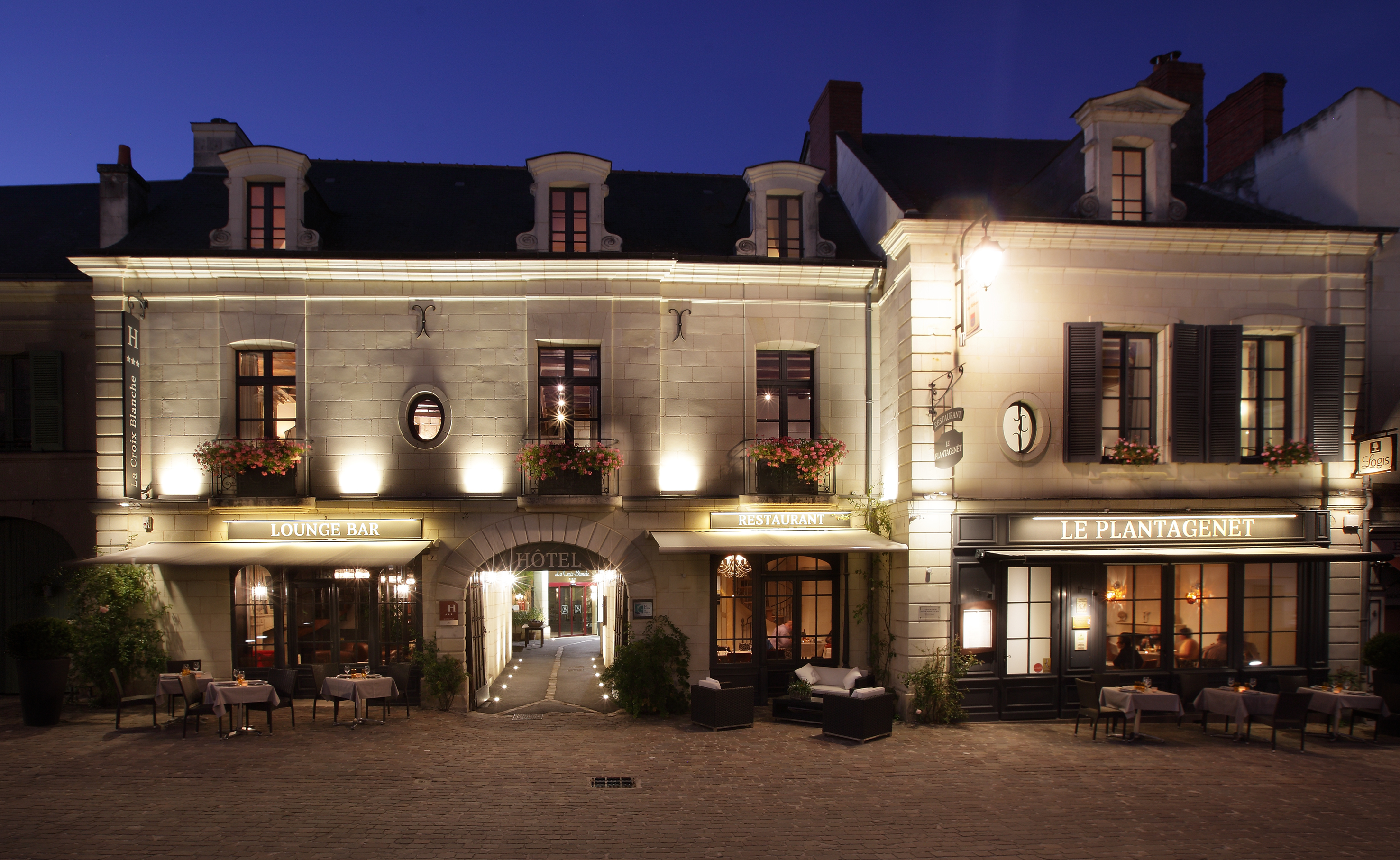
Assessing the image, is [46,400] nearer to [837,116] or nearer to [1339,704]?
[837,116]

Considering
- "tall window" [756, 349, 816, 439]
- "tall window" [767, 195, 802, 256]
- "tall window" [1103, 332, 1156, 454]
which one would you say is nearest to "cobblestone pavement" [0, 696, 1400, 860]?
"tall window" [1103, 332, 1156, 454]

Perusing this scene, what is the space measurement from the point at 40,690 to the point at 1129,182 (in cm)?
1659

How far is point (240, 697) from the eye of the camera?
10.0m

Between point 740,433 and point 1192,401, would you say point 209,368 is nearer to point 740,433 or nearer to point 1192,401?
point 740,433

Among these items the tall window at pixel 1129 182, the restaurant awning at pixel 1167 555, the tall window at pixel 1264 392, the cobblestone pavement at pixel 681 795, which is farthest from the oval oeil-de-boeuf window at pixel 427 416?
the tall window at pixel 1264 392

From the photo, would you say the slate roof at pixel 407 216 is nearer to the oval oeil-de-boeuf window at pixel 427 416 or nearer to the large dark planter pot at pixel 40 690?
the oval oeil-de-boeuf window at pixel 427 416

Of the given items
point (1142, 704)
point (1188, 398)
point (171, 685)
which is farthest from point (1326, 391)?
point (171, 685)

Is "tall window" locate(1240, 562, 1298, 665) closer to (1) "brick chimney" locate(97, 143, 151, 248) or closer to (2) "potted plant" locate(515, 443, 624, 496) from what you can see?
(2) "potted plant" locate(515, 443, 624, 496)

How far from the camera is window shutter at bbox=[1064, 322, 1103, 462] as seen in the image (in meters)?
11.3

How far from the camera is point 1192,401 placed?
1149 centimetres

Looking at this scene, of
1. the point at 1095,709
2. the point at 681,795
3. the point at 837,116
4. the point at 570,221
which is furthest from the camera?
the point at 837,116

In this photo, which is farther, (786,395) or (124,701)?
(786,395)

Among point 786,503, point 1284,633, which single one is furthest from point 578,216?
point 1284,633

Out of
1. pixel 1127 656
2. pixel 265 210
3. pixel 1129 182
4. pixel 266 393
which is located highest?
pixel 1129 182
